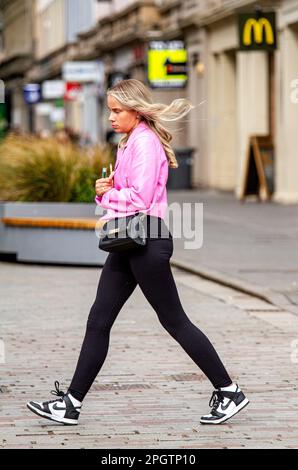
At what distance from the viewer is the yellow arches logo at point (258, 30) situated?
26.8 meters

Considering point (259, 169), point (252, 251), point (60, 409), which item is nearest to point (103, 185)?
point (60, 409)

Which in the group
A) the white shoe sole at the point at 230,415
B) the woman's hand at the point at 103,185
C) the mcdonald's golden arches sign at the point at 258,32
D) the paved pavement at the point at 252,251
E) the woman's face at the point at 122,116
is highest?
the mcdonald's golden arches sign at the point at 258,32

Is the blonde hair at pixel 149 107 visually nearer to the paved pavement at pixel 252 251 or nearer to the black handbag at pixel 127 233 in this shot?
the black handbag at pixel 127 233

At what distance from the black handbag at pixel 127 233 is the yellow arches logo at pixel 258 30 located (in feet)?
66.8

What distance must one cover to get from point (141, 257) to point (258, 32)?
20.7 metres

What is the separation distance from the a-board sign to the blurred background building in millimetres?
164

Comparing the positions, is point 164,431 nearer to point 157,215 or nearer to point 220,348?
point 157,215

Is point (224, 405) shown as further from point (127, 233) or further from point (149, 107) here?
point (149, 107)

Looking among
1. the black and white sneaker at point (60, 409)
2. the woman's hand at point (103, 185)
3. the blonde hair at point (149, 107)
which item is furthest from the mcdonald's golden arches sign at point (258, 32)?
the black and white sneaker at point (60, 409)

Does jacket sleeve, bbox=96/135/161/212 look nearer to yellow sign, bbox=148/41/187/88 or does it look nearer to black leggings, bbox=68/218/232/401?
black leggings, bbox=68/218/232/401

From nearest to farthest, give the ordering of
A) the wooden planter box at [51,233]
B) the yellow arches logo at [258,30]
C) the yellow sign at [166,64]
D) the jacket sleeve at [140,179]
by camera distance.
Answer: the jacket sleeve at [140,179]
the wooden planter box at [51,233]
the yellow arches logo at [258,30]
the yellow sign at [166,64]

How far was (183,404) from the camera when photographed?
7.46 m

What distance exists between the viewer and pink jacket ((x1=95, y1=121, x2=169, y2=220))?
661cm

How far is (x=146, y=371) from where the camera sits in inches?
337
